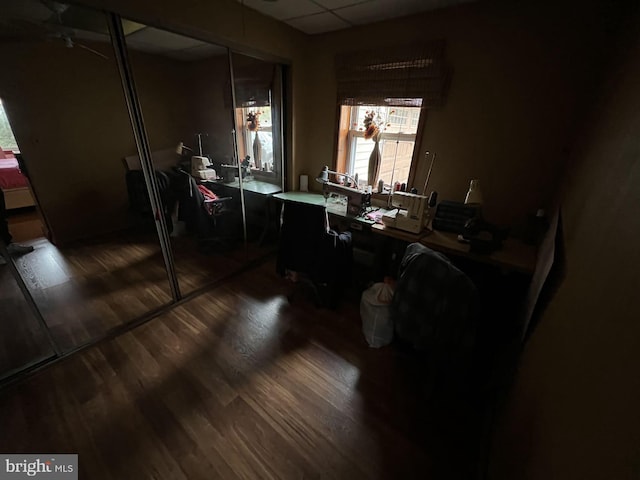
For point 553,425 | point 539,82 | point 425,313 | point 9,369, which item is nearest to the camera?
point 553,425

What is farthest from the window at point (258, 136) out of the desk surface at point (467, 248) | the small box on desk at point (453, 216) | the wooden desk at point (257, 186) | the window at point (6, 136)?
the small box on desk at point (453, 216)

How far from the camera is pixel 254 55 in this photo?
237cm

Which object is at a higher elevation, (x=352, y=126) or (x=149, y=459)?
(x=352, y=126)

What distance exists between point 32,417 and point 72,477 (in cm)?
51

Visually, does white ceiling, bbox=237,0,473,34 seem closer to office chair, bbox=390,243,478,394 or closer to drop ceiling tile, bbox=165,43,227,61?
drop ceiling tile, bbox=165,43,227,61

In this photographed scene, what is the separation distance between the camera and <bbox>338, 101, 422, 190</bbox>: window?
2.46m

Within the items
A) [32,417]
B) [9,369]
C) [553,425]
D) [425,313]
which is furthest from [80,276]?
[553,425]

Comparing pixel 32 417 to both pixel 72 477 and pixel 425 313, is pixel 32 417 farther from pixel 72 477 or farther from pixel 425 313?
pixel 425 313

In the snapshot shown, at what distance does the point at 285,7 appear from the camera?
214cm

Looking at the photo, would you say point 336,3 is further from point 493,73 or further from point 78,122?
point 78,122

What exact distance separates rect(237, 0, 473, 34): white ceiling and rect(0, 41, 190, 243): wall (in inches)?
44.7

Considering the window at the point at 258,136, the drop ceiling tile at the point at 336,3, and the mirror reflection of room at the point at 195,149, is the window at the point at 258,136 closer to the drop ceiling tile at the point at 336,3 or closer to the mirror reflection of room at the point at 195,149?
the mirror reflection of room at the point at 195,149

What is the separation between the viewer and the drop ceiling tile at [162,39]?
1.88 m

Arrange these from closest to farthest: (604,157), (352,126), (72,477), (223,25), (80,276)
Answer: (604,157), (72,477), (223,25), (80,276), (352,126)
